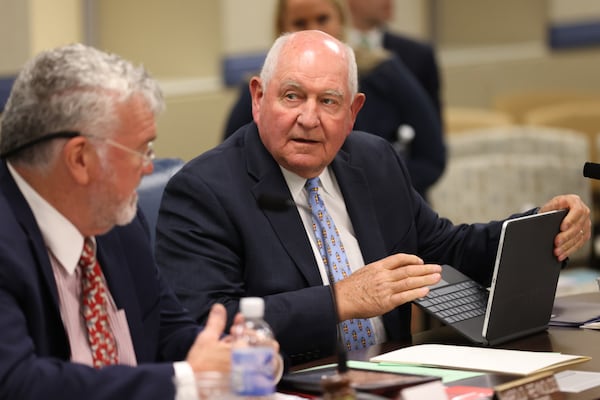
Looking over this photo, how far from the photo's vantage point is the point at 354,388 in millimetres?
2363

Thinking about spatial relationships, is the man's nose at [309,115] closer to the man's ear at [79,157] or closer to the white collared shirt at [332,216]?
the white collared shirt at [332,216]

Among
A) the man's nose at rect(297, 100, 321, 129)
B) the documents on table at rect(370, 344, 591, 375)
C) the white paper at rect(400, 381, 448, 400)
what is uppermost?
the man's nose at rect(297, 100, 321, 129)

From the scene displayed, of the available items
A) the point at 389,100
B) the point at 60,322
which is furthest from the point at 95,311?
the point at 389,100

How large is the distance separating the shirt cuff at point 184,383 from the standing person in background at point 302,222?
2.13 ft

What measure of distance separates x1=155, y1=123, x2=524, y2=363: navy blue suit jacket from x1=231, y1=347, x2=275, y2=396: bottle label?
0.71 m

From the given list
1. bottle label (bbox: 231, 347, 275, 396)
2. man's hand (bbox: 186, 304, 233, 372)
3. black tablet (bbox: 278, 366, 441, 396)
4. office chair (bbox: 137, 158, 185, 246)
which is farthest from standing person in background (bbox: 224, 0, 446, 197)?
bottle label (bbox: 231, 347, 275, 396)

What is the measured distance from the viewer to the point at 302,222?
3.14 meters

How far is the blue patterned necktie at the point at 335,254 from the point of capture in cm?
314

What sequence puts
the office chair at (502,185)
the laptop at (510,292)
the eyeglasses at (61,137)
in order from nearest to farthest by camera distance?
the eyeglasses at (61,137)
the laptop at (510,292)
the office chair at (502,185)

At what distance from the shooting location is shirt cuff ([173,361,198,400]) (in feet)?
7.26

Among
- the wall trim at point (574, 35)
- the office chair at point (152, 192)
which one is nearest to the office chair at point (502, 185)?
the office chair at point (152, 192)

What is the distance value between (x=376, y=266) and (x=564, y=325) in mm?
705

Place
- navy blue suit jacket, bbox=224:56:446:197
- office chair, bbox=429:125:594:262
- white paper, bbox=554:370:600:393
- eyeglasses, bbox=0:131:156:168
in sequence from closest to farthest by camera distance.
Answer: eyeglasses, bbox=0:131:156:168
white paper, bbox=554:370:600:393
navy blue suit jacket, bbox=224:56:446:197
office chair, bbox=429:125:594:262

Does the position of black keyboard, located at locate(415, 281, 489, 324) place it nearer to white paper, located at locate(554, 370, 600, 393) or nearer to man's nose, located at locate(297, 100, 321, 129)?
white paper, located at locate(554, 370, 600, 393)
